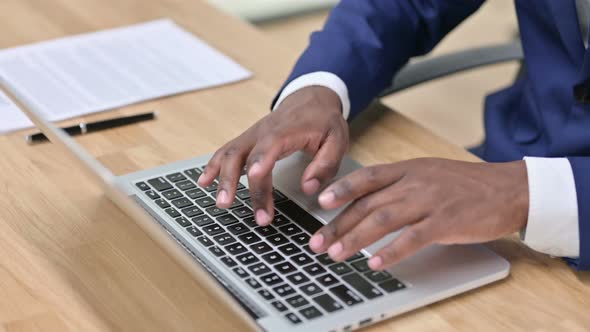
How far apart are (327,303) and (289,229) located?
0.15m

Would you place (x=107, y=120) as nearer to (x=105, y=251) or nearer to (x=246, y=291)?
(x=105, y=251)

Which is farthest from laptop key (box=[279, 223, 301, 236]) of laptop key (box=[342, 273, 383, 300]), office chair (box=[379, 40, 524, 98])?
office chair (box=[379, 40, 524, 98])

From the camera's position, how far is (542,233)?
1.03 m

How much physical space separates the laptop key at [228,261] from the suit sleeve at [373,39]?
366 millimetres

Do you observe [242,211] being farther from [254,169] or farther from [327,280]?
[327,280]

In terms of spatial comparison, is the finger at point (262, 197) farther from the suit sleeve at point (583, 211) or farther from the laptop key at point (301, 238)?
the suit sleeve at point (583, 211)

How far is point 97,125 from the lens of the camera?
4.38 feet

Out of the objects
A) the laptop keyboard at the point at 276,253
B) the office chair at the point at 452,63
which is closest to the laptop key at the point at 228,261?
the laptop keyboard at the point at 276,253

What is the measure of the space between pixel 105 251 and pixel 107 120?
1.06 ft

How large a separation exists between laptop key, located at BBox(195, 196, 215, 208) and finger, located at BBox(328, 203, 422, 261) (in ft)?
0.65

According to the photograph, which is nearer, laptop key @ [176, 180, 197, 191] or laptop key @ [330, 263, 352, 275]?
laptop key @ [330, 263, 352, 275]

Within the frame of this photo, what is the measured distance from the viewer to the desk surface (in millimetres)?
958

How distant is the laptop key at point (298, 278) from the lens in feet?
3.12

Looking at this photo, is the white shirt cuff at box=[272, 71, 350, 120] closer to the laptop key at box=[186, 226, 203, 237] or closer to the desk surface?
the desk surface
